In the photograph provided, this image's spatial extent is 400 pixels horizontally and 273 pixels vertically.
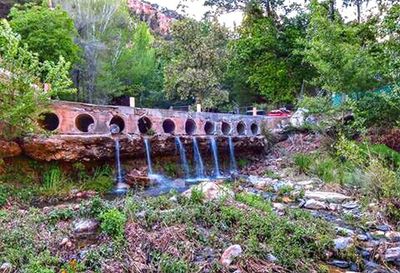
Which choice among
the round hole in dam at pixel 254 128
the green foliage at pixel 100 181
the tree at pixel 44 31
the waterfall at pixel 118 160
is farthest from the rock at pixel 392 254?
the tree at pixel 44 31

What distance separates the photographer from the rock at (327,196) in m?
7.02

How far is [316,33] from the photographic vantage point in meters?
10.6

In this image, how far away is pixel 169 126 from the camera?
480 inches

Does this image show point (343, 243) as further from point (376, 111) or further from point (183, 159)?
point (183, 159)

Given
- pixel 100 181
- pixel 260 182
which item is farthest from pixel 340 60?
pixel 100 181

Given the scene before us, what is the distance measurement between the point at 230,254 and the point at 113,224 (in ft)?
4.77

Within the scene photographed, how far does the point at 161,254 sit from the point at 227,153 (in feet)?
27.7

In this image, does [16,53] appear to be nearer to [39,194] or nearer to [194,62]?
[39,194]

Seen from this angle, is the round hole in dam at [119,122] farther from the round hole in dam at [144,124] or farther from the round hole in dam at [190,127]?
the round hole in dam at [190,127]

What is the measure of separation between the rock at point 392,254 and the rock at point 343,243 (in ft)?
1.32

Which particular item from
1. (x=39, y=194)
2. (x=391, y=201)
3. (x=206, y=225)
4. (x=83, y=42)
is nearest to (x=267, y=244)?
(x=206, y=225)

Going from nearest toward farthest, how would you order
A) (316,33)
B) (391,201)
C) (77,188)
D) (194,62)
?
1. (391,201)
2. (77,188)
3. (316,33)
4. (194,62)

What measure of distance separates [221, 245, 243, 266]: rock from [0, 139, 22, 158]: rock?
558cm

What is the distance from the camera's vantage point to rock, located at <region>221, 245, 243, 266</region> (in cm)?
383
